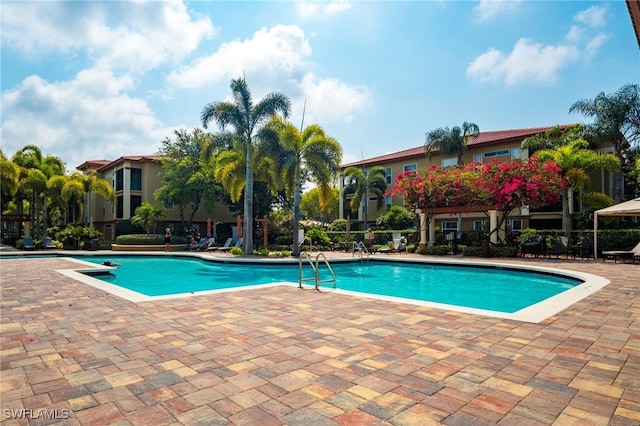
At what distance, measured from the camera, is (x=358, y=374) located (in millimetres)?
3379

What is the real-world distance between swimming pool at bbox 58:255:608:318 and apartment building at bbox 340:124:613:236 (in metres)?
8.90

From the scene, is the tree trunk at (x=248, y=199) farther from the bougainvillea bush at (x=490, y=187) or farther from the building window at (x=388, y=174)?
the building window at (x=388, y=174)

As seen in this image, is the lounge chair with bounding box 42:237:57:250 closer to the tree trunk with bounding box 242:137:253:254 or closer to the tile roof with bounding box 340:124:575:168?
the tree trunk with bounding box 242:137:253:254

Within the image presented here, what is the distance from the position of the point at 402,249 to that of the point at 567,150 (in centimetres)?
967

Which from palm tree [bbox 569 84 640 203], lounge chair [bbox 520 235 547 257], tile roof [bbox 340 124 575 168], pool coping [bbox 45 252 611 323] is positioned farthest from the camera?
tile roof [bbox 340 124 575 168]

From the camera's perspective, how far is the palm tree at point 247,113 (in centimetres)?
1867

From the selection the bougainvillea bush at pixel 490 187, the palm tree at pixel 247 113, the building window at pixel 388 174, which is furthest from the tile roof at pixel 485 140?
the palm tree at pixel 247 113

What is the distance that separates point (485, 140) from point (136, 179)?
27.4m

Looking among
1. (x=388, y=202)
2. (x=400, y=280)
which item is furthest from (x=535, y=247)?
(x=388, y=202)

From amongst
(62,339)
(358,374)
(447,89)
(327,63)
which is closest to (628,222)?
(447,89)

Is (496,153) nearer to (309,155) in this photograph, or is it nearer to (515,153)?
(515,153)

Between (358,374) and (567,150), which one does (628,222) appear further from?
(358,374)

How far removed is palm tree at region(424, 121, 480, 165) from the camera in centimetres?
2736

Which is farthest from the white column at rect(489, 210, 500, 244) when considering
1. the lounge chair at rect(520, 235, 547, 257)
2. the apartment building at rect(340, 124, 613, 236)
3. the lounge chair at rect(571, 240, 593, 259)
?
the lounge chair at rect(571, 240, 593, 259)
